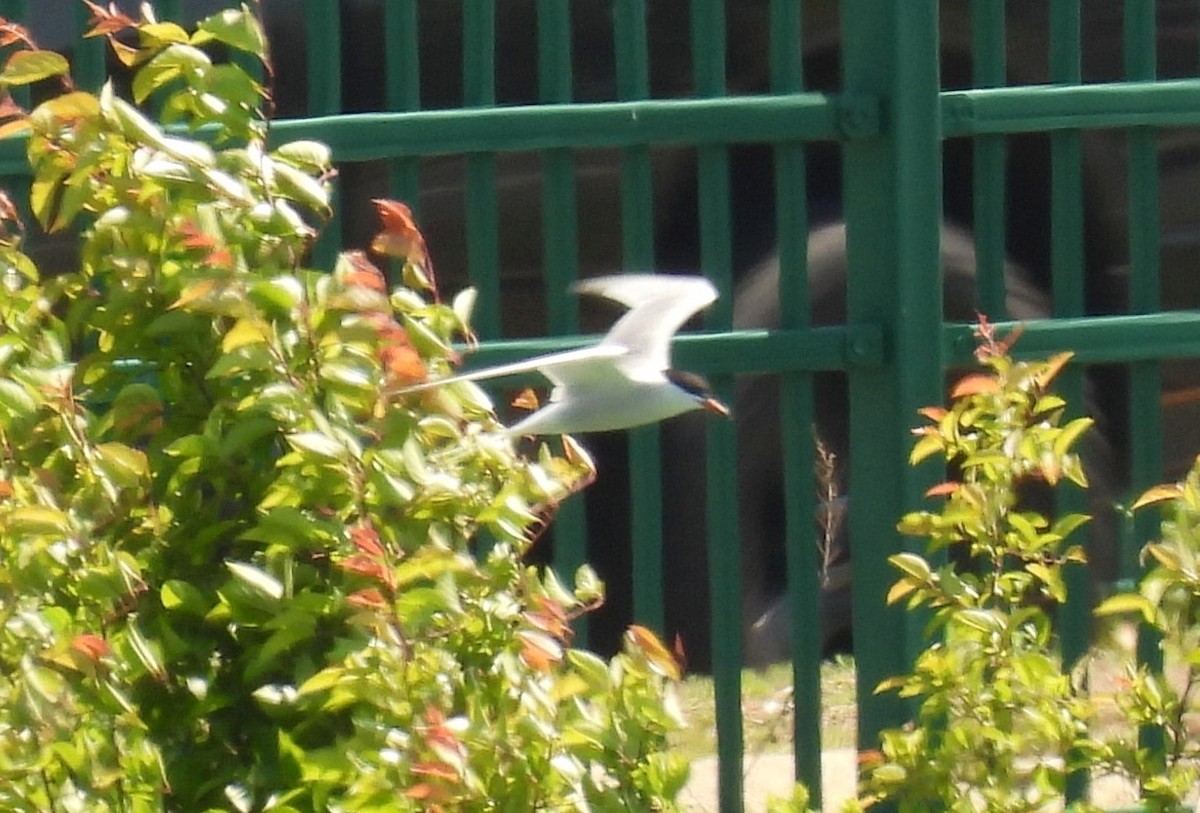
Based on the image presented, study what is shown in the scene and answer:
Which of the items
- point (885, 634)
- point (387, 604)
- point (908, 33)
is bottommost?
point (885, 634)

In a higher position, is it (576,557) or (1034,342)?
(1034,342)

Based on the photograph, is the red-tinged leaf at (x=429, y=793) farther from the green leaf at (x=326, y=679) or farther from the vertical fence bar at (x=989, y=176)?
the vertical fence bar at (x=989, y=176)

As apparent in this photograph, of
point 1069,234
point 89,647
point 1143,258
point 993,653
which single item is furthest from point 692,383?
point 89,647

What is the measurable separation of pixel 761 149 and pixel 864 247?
564 mm

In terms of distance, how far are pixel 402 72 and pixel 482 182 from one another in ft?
0.76

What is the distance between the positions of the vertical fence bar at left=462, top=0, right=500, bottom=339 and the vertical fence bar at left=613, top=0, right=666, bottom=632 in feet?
0.74

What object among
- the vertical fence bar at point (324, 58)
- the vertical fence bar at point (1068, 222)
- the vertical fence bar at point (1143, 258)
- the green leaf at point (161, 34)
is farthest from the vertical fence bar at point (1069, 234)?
the green leaf at point (161, 34)

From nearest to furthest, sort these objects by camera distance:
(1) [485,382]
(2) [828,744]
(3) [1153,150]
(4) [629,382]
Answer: (4) [629,382], (1) [485,382], (3) [1153,150], (2) [828,744]

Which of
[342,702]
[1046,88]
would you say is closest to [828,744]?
[1046,88]

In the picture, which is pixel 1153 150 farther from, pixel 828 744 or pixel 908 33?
pixel 828 744

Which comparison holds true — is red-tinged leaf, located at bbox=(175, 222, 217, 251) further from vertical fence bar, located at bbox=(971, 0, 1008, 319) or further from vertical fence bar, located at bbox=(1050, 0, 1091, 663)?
vertical fence bar, located at bbox=(1050, 0, 1091, 663)

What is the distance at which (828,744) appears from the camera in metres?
4.50

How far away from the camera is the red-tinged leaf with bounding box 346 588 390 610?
1856 millimetres

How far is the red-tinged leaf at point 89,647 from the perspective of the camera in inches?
70.2
